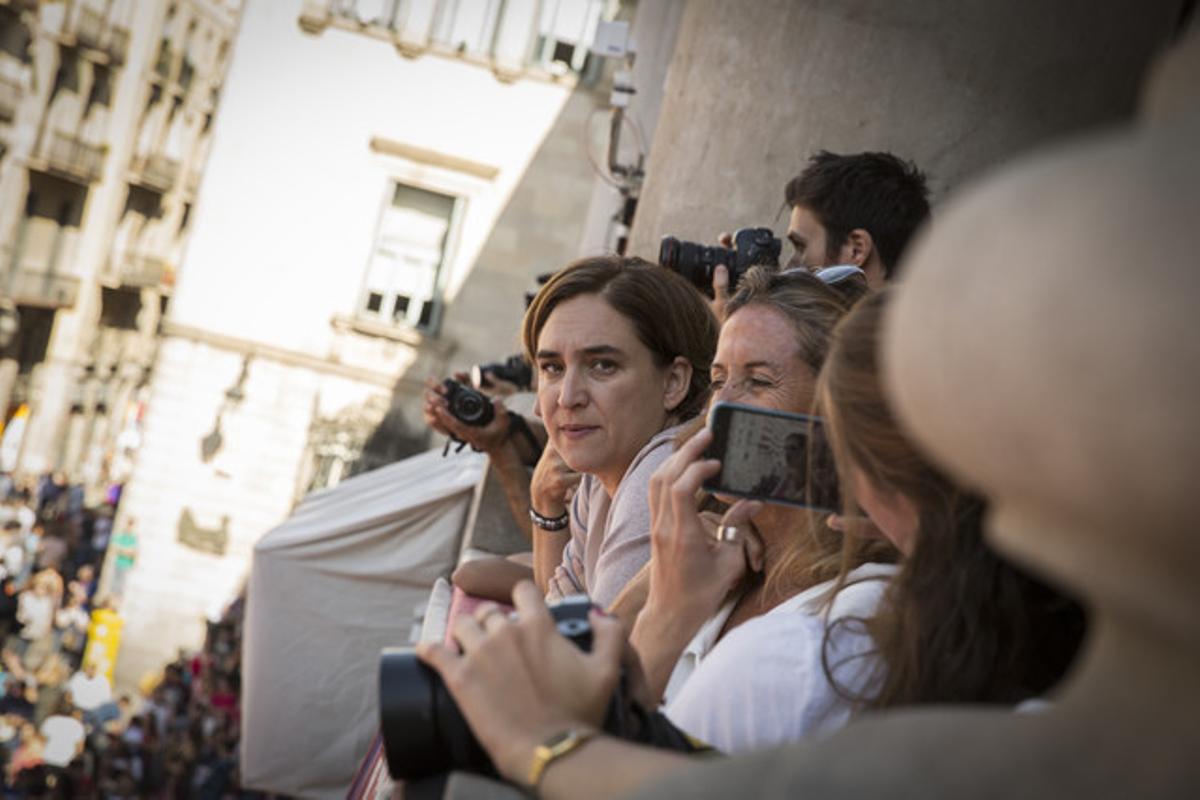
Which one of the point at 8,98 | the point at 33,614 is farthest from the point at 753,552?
the point at 8,98

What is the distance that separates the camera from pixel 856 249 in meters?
3.70

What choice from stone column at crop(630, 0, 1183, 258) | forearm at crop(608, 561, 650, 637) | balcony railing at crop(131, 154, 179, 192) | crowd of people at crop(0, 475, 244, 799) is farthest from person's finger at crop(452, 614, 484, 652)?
balcony railing at crop(131, 154, 179, 192)

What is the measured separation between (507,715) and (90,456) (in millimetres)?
34430

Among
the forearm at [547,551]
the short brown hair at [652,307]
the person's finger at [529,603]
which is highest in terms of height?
the short brown hair at [652,307]

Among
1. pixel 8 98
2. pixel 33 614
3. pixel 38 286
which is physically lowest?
pixel 33 614

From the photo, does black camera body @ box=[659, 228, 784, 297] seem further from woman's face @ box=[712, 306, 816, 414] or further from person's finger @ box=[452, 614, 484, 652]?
person's finger @ box=[452, 614, 484, 652]

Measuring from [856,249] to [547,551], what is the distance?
115 cm

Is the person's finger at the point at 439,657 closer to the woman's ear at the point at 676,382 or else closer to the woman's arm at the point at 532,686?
the woman's arm at the point at 532,686

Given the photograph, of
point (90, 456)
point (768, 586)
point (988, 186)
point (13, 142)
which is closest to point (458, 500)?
point (768, 586)

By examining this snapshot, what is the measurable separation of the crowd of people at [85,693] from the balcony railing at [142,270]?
12.2m

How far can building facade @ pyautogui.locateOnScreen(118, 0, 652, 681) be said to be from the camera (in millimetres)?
18078

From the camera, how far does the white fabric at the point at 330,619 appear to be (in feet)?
20.4

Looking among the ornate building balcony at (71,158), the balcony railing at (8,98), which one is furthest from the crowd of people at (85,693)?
the ornate building balcony at (71,158)

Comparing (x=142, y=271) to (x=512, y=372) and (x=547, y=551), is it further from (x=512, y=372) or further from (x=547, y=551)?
(x=547, y=551)
